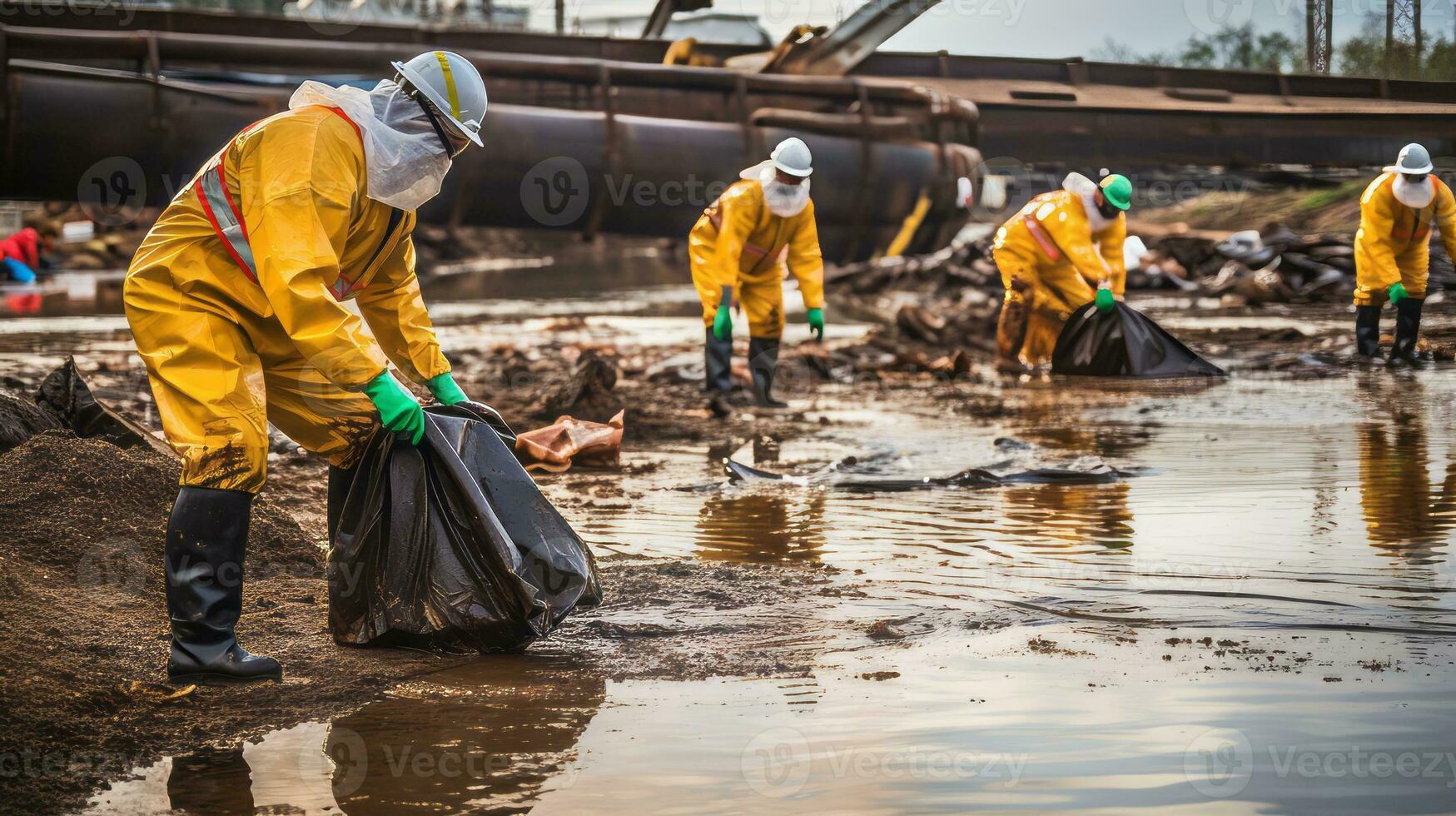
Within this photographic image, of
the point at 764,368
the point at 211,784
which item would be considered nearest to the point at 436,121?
the point at 211,784

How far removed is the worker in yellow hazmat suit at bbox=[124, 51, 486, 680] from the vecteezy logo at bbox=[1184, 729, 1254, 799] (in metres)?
1.82

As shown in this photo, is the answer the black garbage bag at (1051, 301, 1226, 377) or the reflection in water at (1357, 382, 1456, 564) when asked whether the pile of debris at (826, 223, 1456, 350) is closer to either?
the black garbage bag at (1051, 301, 1226, 377)

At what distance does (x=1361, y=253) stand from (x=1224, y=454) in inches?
156

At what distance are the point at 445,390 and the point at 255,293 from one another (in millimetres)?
630

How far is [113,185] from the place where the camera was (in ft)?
30.5

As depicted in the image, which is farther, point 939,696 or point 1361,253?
point 1361,253

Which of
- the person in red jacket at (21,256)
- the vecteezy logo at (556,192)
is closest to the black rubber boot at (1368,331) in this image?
the vecteezy logo at (556,192)

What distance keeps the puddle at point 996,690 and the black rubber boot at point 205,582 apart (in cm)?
35

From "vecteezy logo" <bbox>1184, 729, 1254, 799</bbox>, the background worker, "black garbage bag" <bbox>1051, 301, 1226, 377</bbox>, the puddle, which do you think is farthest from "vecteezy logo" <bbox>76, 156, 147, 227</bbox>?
"vecteezy logo" <bbox>1184, 729, 1254, 799</bbox>

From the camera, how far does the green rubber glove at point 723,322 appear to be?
8.32m

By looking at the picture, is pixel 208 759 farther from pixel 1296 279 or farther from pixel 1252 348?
pixel 1296 279

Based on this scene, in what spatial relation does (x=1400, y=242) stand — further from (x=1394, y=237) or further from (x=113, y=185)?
(x=113, y=185)

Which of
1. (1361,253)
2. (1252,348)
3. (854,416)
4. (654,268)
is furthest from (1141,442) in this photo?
(654,268)

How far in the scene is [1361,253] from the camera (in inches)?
374
